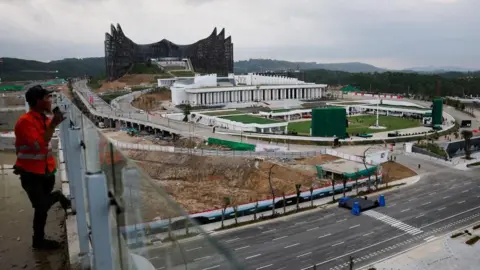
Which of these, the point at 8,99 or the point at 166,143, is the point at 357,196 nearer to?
the point at 166,143

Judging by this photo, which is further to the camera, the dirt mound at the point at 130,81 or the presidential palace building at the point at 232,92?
the dirt mound at the point at 130,81

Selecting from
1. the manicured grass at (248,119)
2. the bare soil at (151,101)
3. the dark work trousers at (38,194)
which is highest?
the dark work trousers at (38,194)

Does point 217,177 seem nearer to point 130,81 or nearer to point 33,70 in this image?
point 130,81

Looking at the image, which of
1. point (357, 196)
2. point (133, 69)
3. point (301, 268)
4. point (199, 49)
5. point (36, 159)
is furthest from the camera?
point (199, 49)

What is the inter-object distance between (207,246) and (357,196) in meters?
16.5

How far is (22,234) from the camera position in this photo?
2.73 m

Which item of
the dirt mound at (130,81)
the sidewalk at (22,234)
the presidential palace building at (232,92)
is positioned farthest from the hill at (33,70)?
Result: the sidewalk at (22,234)

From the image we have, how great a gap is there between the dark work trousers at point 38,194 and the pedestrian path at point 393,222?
41.2ft

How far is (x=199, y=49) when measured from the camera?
69062 millimetres

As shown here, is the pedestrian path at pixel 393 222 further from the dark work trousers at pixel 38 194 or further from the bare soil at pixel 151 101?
the bare soil at pixel 151 101

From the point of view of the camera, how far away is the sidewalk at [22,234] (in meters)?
2.35

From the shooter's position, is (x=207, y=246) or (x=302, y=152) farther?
(x=302, y=152)

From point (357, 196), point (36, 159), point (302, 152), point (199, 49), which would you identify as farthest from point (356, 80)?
point (36, 159)

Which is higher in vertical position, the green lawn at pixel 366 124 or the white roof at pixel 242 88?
the white roof at pixel 242 88
